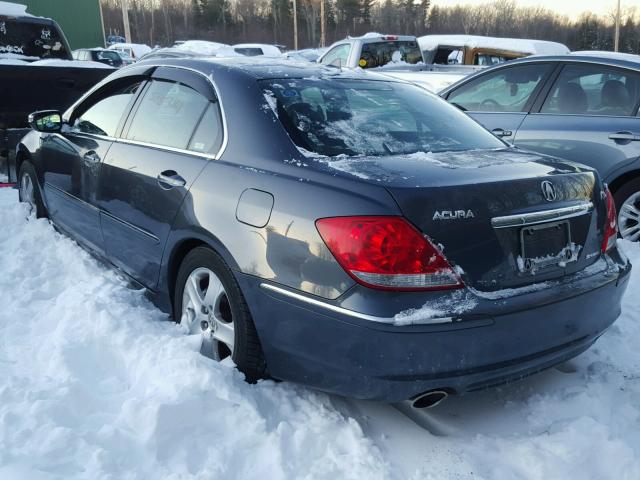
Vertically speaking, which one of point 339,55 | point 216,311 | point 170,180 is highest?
point 339,55

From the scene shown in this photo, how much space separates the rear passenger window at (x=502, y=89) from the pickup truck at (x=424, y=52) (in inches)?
185

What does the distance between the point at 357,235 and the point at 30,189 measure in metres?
4.24

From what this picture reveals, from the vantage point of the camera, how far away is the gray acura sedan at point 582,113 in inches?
193

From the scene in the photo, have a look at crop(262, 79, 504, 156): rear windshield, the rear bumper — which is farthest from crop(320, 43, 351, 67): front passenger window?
the rear bumper

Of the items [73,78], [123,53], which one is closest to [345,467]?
[73,78]

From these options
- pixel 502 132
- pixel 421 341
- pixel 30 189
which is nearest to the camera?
pixel 421 341

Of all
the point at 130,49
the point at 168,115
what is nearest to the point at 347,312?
the point at 168,115

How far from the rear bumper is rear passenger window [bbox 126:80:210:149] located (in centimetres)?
106

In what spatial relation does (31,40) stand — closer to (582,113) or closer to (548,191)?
(582,113)

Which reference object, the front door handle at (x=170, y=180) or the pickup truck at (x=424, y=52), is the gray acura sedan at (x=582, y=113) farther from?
the pickup truck at (x=424, y=52)

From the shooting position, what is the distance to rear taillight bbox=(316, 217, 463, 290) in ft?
7.39

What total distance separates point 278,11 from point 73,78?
68.2 meters

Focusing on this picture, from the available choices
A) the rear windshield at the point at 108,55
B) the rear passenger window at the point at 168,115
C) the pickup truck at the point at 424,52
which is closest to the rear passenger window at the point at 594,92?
the rear passenger window at the point at 168,115

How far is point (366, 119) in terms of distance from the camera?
3.13 metres
